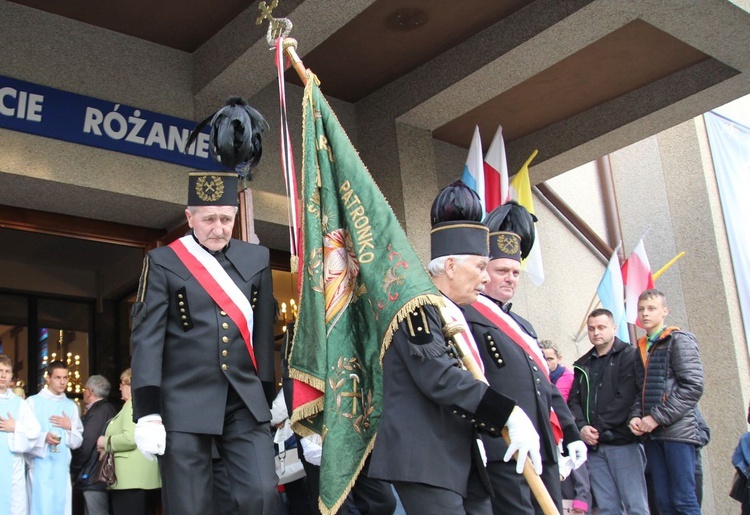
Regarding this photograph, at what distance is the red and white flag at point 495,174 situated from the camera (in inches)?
348

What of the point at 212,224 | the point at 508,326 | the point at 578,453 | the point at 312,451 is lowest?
the point at 578,453

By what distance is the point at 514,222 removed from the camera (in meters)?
5.16

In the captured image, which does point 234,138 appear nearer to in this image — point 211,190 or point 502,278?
point 211,190

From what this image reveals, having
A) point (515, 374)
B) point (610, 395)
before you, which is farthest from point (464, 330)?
point (610, 395)

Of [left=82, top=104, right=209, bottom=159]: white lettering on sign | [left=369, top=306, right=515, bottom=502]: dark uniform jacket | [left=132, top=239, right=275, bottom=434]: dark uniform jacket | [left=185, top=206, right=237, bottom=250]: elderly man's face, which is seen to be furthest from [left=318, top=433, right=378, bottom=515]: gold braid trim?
[left=82, top=104, right=209, bottom=159]: white lettering on sign

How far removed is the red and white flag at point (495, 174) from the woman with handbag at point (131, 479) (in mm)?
3859

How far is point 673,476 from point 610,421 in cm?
57

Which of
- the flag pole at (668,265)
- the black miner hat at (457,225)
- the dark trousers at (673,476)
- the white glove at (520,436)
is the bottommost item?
the dark trousers at (673,476)

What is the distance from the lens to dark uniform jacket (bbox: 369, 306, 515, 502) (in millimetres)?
3480

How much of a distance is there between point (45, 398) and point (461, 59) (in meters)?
4.33

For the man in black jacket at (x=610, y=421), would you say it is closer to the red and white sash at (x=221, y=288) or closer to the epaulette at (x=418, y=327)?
the red and white sash at (x=221, y=288)

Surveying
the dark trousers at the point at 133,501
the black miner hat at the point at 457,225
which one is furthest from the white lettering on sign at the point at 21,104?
the black miner hat at the point at 457,225

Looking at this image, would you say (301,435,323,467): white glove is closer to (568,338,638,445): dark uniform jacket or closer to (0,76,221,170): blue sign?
(0,76,221,170): blue sign

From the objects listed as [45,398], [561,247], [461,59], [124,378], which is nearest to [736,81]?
[461,59]
